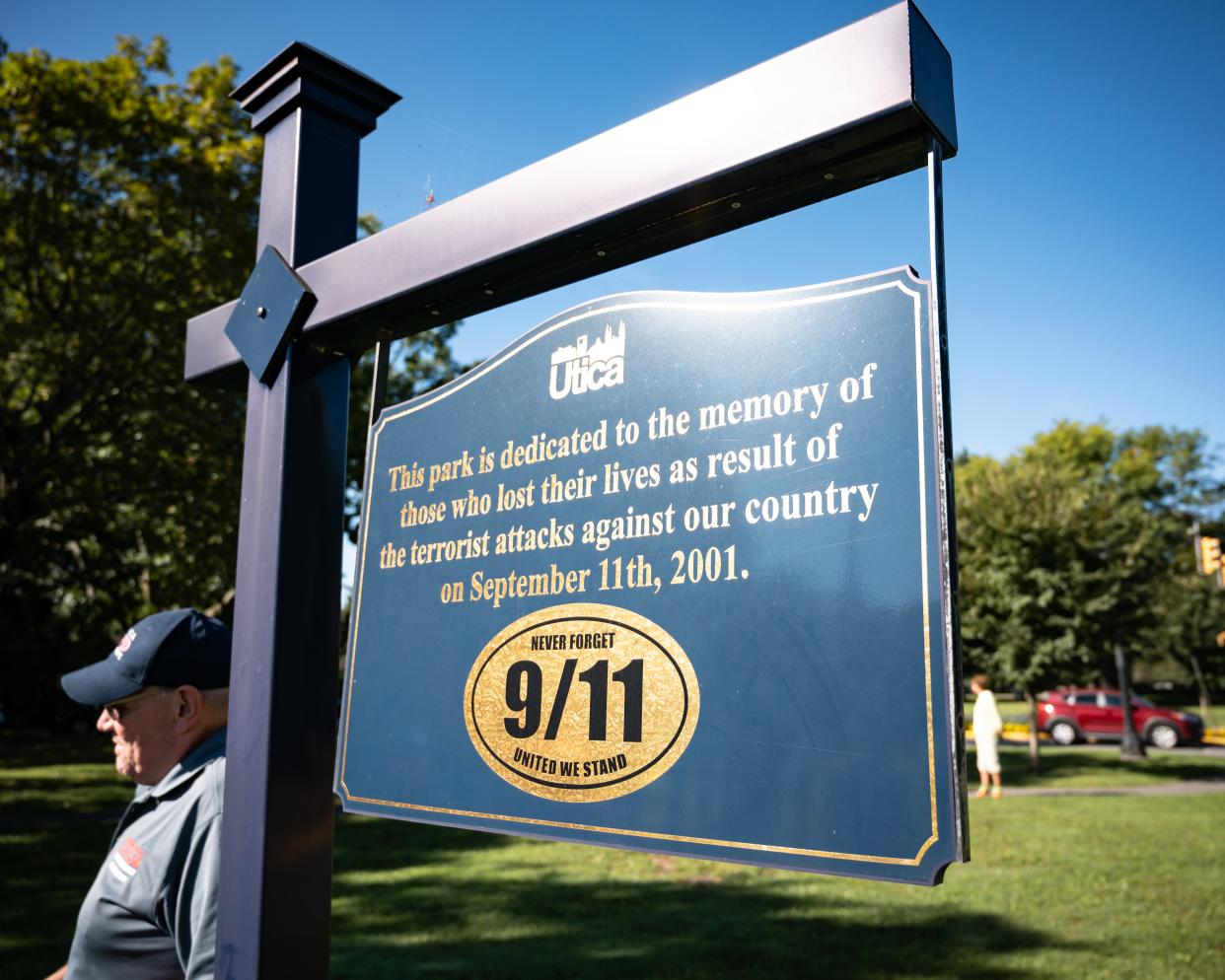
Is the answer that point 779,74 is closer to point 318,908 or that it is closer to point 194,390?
point 318,908

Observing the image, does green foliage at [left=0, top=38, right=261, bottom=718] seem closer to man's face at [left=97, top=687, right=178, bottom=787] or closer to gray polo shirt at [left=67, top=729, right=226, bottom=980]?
man's face at [left=97, top=687, right=178, bottom=787]

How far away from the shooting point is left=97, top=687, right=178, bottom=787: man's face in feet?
8.89

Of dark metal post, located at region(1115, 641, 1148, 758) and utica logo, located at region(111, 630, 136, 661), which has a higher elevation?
utica logo, located at region(111, 630, 136, 661)

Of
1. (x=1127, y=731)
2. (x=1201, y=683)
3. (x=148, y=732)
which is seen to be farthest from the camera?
(x=1201, y=683)

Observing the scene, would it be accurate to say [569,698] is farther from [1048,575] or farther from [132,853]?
[1048,575]

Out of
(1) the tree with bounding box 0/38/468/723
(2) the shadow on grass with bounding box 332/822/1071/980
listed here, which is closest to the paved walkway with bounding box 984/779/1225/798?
(2) the shadow on grass with bounding box 332/822/1071/980

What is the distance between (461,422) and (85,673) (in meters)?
1.40

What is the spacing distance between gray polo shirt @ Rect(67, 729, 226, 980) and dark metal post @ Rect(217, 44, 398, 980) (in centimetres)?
14

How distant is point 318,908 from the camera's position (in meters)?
2.19

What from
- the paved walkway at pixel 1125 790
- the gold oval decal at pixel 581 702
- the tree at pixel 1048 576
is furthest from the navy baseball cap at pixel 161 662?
the tree at pixel 1048 576

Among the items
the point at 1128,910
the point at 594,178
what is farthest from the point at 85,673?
the point at 1128,910

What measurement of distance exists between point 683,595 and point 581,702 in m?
0.31

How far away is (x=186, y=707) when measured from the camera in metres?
2.73

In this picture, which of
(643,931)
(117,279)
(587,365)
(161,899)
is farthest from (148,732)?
(117,279)
